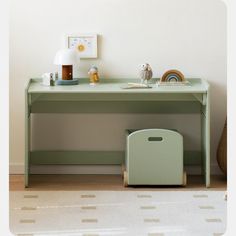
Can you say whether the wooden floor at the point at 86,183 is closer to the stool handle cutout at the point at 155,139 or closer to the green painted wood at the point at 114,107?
the stool handle cutout at the point at 155,139

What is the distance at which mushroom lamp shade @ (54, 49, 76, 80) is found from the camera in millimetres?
4316

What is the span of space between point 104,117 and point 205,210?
1.19 meters

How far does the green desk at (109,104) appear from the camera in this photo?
13.6ft

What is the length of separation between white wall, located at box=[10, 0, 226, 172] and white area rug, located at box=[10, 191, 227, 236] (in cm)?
79

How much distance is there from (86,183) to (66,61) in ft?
2.72

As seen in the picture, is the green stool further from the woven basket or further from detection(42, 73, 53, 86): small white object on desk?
detection(42, 73, 53, 86): small white object on desk

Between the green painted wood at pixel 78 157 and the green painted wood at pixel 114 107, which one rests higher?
the green painted wood at pixel 114 107

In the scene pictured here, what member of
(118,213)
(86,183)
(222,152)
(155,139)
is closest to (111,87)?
(155,139)

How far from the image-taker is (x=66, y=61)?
432 centimetres

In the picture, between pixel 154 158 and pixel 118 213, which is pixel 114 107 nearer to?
pixel 154 158

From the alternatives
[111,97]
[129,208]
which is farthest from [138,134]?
[129,208]

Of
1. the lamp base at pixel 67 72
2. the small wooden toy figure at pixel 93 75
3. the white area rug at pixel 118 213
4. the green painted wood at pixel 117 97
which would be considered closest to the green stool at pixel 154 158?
the white area rug at pixel 118 213

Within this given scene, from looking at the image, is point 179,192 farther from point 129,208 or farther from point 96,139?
point 96,139

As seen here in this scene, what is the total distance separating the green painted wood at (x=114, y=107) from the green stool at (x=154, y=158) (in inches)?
15.8
